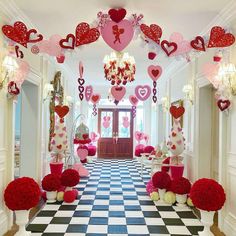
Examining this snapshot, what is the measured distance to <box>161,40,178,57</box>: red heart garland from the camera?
3.83 meters

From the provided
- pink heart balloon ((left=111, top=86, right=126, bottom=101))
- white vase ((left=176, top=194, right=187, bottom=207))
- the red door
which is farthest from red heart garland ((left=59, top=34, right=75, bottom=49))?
the red door

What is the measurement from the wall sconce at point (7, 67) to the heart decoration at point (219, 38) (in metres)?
2.47

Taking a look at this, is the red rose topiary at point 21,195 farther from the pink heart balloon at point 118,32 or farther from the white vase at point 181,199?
the white vase at point 181,199

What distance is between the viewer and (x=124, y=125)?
13.4 meters

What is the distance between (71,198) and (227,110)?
10.7ft

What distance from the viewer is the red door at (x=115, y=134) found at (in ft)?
43.8

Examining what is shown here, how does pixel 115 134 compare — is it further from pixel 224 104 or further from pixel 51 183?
pixel 224 104

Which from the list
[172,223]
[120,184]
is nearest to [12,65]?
[172,223]

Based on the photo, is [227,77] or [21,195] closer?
[21,195]

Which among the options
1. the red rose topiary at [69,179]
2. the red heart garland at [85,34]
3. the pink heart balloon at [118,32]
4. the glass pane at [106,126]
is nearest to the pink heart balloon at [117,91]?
the red rose topiary at [69,179]

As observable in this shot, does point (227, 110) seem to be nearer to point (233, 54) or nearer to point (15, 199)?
point (233, 54)

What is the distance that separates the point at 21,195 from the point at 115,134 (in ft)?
32.2

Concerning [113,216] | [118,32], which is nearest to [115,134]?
[113,216]

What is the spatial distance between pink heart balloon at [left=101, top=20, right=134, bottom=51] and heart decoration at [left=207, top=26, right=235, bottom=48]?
1.00m
